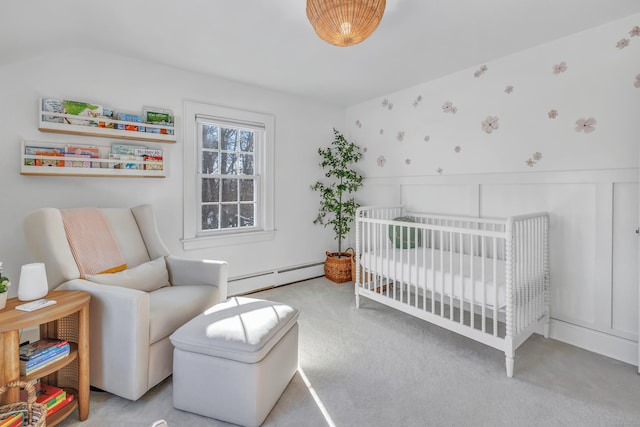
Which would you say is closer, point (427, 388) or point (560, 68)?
point (427, 388)

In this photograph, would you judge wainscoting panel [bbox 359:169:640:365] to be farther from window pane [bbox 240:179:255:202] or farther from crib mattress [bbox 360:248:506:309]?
window pane [bbox 240:179:255:202]

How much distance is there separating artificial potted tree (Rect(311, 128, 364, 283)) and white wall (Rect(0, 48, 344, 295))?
13 centimetres

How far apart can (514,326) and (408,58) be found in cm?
210

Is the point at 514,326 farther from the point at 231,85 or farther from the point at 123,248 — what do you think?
the point at 231,85

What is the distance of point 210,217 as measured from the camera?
3.11 metres

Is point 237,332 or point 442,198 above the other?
point 442,198

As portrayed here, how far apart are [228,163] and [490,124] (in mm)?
2456

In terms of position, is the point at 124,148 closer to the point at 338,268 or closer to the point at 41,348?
the point at 41,348

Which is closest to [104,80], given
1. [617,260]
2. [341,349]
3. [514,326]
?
[341,349]

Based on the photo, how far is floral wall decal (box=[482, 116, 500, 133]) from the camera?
2.57 meters

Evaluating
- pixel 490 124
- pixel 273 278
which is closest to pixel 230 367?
Answer: pixel 273 278

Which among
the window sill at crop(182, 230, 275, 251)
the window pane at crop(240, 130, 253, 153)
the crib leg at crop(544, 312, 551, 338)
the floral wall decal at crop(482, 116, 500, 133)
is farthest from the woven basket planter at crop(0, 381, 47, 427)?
the floral wall decal at crop(482, 116, 500, 133)

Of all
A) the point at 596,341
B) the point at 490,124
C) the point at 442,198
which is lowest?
the point at 596,341

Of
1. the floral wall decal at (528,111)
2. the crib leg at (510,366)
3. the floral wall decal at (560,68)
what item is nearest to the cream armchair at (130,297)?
the crib leg at (510,366)
